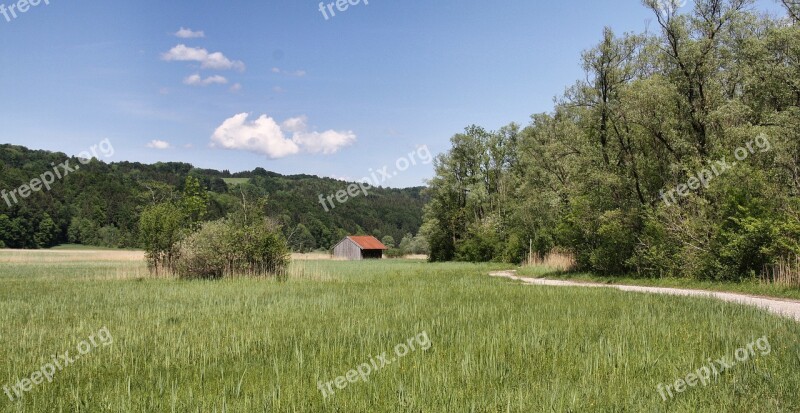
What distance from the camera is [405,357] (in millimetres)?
7395

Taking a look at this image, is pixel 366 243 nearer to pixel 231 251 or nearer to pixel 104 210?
pixel 231 251

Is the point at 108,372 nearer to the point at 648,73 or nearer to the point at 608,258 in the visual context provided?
the point at 608,258

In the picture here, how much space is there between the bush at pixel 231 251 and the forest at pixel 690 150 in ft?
60.2

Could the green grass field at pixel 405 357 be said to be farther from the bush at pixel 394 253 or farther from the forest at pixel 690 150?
the bush at pixel 394 253

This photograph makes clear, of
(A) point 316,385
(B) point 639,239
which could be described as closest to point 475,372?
(A) point 316,385

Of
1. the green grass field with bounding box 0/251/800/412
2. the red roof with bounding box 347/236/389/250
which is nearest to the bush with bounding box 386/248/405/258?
the red roof with bounding box 347/236/389/250

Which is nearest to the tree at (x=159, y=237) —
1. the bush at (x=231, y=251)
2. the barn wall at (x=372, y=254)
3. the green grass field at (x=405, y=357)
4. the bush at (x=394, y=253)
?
the bush at (x=231, y=251)

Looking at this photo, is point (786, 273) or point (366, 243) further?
point (366, 243)

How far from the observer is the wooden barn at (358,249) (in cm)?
9050

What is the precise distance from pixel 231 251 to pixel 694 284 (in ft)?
75.6

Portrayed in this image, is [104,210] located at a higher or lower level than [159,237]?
higher

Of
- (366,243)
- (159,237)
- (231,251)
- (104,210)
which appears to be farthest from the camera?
(104,210)

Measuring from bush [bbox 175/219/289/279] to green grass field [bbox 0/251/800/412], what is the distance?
1232cm

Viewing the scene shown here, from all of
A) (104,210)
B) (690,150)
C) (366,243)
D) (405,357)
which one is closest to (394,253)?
(366,243)
